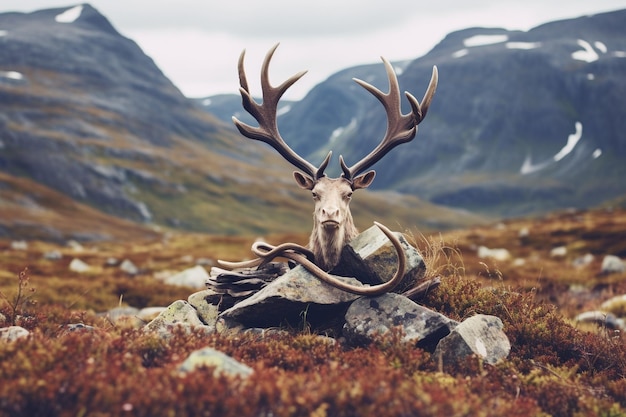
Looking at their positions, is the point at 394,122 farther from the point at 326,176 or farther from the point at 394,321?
the point at 394,321

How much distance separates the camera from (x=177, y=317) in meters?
8.66

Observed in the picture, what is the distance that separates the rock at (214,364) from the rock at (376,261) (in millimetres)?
3167

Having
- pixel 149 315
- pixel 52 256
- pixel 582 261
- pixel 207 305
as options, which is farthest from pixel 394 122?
pixel 52 256

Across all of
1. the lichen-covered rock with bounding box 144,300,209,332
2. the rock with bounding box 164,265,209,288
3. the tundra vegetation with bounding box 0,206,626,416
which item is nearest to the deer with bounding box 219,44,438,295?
the lichen-covered rock with bounding box 144,300,209,332

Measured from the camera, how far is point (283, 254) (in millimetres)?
8648

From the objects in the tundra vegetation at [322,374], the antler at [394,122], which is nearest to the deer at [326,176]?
the antler at [394,122]

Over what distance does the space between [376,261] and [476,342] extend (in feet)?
6.23

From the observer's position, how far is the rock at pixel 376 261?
8273 millimetres

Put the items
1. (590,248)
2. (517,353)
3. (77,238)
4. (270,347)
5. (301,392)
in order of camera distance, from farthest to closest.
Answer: (77,238)
(590,248)
(517,353)
(270,347)
(301,392)

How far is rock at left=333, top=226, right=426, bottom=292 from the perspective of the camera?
8.27 m

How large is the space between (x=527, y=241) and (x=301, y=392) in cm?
4205

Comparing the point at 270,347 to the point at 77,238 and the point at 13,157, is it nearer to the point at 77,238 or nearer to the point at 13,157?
the point at 77,238

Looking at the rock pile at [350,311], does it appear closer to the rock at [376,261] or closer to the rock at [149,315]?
the rock at [376,261]

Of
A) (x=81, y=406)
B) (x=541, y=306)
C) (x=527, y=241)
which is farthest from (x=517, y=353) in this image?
(x=527, y=241)
